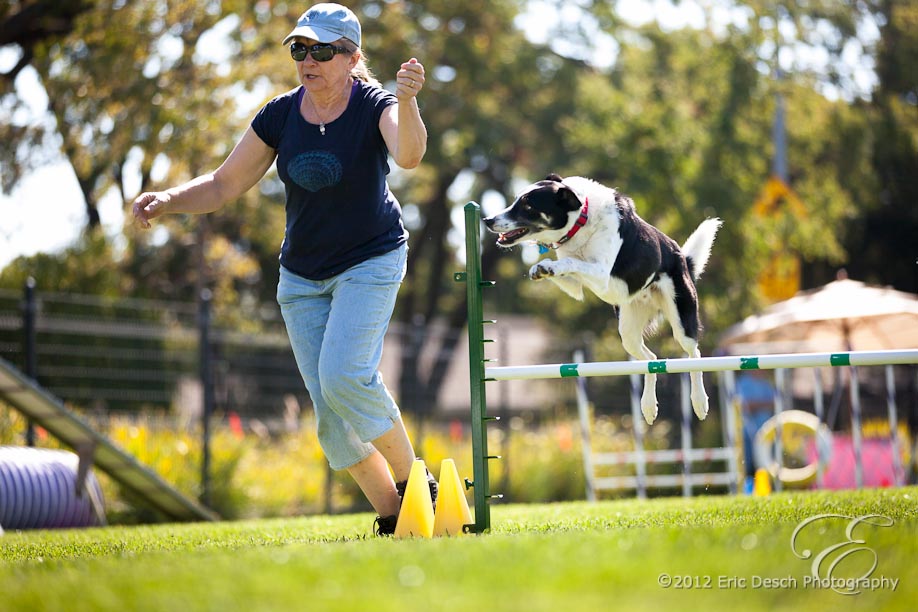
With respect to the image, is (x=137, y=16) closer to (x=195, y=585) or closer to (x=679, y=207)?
(x=679, y=207)

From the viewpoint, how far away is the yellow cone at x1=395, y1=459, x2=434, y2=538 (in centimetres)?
421

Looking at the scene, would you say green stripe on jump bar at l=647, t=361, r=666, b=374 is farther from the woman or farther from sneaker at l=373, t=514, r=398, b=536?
sneaker at l=373, t=514, r=398, b=536

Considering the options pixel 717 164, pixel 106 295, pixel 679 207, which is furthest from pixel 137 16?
pixel 717 164

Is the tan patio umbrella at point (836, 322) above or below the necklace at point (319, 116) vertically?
below

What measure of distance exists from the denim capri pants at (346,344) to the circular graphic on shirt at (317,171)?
1.14 ft

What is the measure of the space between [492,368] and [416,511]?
0.62 metres

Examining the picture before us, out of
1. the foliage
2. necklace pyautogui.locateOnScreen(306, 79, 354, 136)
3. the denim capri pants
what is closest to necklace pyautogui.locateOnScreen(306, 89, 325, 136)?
necklace pyautogui.locateOnScreen(306, 79, 354, 136)

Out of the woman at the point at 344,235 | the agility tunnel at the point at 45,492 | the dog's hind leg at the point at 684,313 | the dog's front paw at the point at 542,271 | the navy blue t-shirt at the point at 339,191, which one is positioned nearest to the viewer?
the woman at the point at 344,235

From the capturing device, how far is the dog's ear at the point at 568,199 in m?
4.90

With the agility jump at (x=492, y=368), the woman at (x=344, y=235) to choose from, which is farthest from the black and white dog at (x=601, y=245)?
the woman at (x=344, y=235)

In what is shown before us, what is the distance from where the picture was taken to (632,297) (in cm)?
501

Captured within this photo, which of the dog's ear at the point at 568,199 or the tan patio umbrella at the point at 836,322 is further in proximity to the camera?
the tan patio umbrella at the point at 836,322

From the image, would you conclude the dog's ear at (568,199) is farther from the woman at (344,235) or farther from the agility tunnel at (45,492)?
the agility tunnel at (45,492)

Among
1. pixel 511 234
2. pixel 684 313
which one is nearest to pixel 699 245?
pixel 684 313
